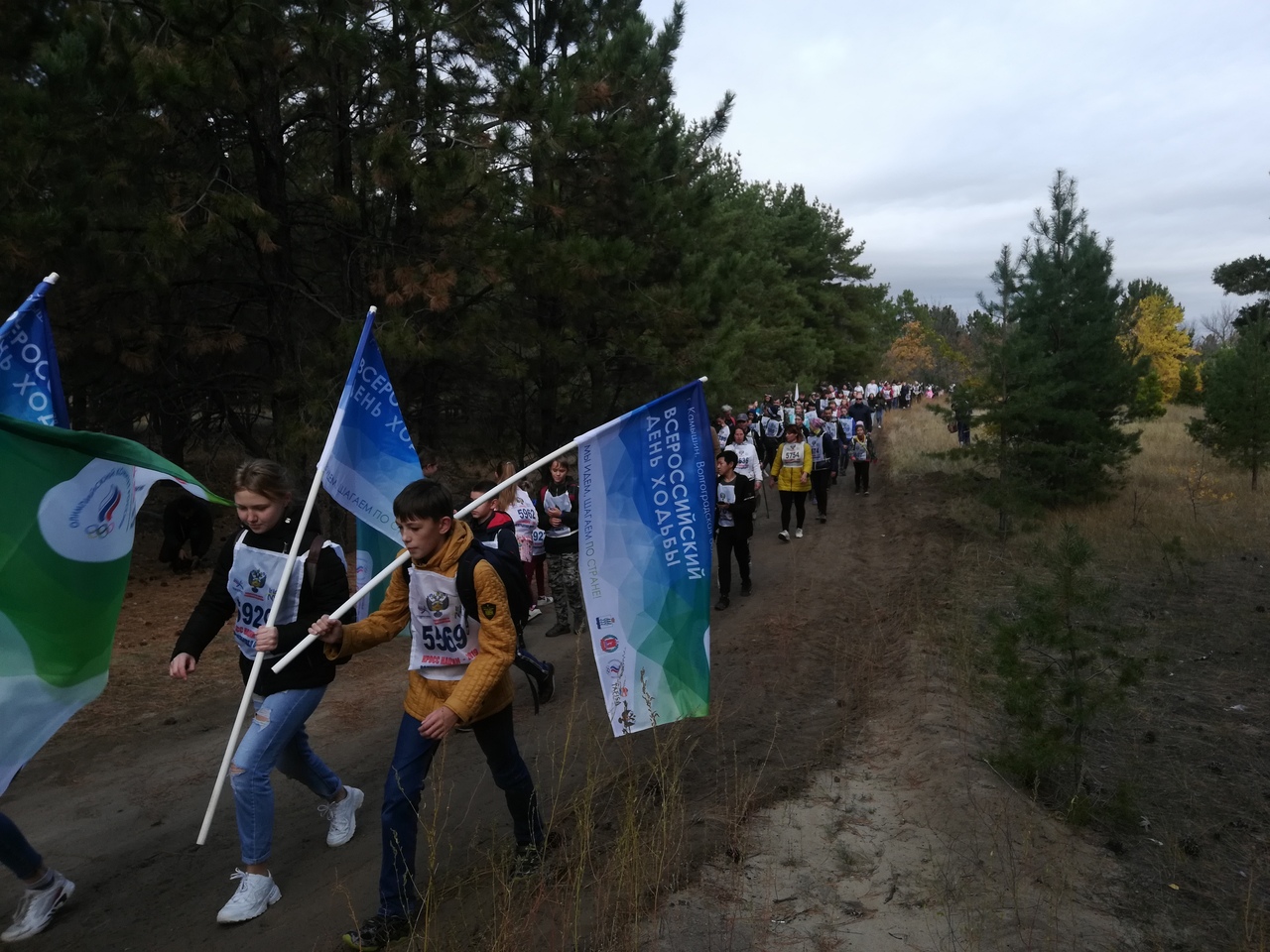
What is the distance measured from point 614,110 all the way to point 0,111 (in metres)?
8.02

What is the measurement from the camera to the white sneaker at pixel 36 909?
4.10m

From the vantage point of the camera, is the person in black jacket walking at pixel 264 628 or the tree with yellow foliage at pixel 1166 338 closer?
the person in black jacket walking at pixel 264 628

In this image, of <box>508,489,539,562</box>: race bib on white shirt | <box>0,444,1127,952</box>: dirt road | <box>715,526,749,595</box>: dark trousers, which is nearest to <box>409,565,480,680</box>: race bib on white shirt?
<box>0,444,1127,952</box>: dirt road

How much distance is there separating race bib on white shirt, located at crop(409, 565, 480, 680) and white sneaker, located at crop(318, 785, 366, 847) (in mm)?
1516

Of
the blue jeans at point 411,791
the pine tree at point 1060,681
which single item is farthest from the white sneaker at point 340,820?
the pine tree at point 1060,681

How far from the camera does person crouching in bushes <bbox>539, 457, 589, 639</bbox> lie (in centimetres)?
917

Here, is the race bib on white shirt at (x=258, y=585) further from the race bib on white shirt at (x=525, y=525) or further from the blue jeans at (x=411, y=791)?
the race bib on white shirt at (x=525, y=525)

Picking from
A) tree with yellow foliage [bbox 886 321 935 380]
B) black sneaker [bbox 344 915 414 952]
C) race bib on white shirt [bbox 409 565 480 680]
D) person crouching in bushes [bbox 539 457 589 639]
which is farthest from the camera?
tree with yellow foliage [bbox 886 321 935 380]

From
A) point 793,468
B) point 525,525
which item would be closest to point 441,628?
point 525,525

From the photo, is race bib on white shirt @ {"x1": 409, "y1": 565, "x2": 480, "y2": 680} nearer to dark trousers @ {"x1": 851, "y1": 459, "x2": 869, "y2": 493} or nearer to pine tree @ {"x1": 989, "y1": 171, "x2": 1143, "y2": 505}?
pine tree @ {"x1": 989, "y1": 171, "x2": 1143, "y2": 505}

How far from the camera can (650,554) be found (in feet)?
15.4

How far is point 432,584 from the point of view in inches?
156

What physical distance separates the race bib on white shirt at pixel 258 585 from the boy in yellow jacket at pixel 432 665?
295 mm

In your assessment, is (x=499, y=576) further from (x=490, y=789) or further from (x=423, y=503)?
(x=490, y=789)
